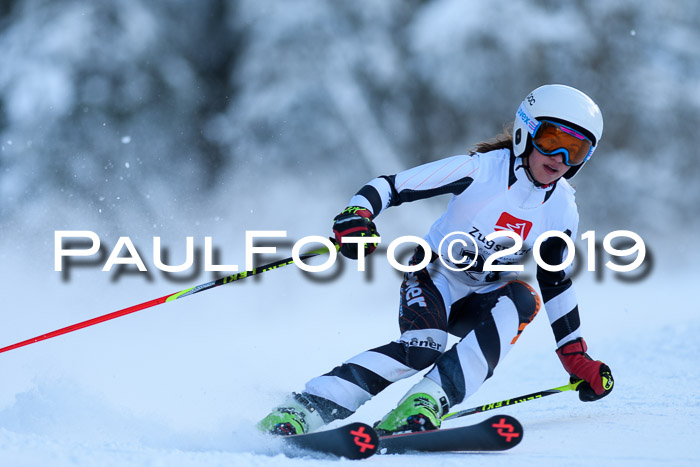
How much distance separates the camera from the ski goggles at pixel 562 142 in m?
2.87

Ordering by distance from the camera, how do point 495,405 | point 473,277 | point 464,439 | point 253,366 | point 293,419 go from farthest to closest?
point 253,366
point 473,277
point 495,405
point 293,419
point 464,439

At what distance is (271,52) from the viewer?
11320 millimetres

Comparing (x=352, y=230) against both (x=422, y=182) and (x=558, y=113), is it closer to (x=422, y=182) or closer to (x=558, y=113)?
(x=422, y=182)

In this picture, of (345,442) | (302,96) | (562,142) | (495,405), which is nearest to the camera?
(345,442)

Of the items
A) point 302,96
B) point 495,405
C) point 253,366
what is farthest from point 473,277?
point 302,96

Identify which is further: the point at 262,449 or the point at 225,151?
the point at 225,151

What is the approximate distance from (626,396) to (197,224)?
27.0 ft

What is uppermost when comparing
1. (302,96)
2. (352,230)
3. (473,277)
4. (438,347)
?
(302,96)

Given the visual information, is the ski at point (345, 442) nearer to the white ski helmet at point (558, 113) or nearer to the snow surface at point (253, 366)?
the snow surface at point (253, 366)

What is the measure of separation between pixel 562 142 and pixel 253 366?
3900mm

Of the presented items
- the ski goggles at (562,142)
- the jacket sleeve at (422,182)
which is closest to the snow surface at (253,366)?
the jacket sleeve at (422,182)

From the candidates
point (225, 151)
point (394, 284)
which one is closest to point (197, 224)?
point (225, 151)

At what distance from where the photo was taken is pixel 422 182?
2928 mm

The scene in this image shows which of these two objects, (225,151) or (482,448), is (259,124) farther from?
(482,448)
